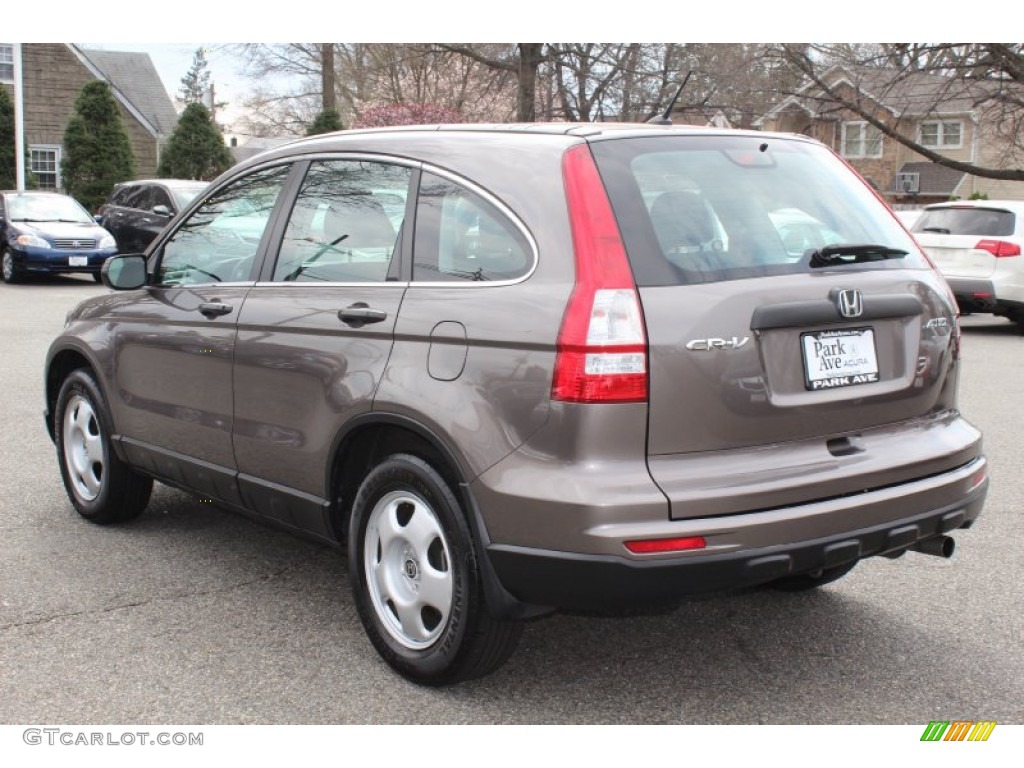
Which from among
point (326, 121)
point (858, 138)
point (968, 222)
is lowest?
point (968, 222)

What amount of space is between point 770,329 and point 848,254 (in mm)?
510

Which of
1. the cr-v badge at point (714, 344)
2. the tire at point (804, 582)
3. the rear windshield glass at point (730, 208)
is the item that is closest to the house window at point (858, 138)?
the tire at point (804, 582)

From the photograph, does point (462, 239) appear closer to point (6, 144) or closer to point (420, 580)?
point (420, 580)

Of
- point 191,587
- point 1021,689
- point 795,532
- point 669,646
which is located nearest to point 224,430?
point 191,587

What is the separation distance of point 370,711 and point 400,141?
6.32 feet

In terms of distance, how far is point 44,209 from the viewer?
21641 millimetres

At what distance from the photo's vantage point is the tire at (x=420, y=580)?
360 cm

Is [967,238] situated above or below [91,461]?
above

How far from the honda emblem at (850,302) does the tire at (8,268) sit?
1969 cm

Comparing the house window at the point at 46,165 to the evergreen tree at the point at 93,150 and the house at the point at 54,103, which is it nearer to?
the house at the point at 54,103

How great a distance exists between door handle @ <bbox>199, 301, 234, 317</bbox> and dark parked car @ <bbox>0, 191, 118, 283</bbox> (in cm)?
1683

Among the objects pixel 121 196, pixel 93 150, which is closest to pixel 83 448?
pixel 121 196
